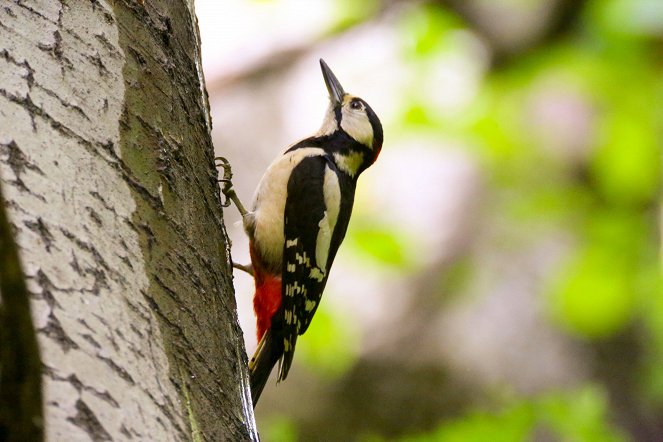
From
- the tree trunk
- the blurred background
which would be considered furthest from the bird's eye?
the tree trunk

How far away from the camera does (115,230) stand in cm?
150

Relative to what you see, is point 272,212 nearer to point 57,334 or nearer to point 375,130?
point 375,130

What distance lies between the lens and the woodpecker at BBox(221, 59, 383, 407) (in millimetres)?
3176

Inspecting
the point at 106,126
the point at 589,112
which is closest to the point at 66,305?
the point at 106,126

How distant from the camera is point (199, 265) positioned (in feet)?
5.65

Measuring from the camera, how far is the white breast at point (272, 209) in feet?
11.1

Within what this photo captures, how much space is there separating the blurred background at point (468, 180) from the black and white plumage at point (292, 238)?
1.53m

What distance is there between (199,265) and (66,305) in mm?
401

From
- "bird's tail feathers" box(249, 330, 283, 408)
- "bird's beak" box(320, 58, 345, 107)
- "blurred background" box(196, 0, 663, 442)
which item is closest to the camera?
"bird's tail feathers" box(249, 330, 283, 408)

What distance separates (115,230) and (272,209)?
6.31ft

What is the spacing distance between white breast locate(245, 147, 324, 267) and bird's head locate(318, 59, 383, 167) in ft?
1.41

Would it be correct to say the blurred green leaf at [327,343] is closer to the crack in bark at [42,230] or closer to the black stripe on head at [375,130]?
the black stripe on head at [375,130]

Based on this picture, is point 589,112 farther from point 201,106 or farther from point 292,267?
point 201,106

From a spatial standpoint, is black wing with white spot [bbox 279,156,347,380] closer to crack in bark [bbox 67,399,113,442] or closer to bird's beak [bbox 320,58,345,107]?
bird's beak [bbox 320,58,345,107]
